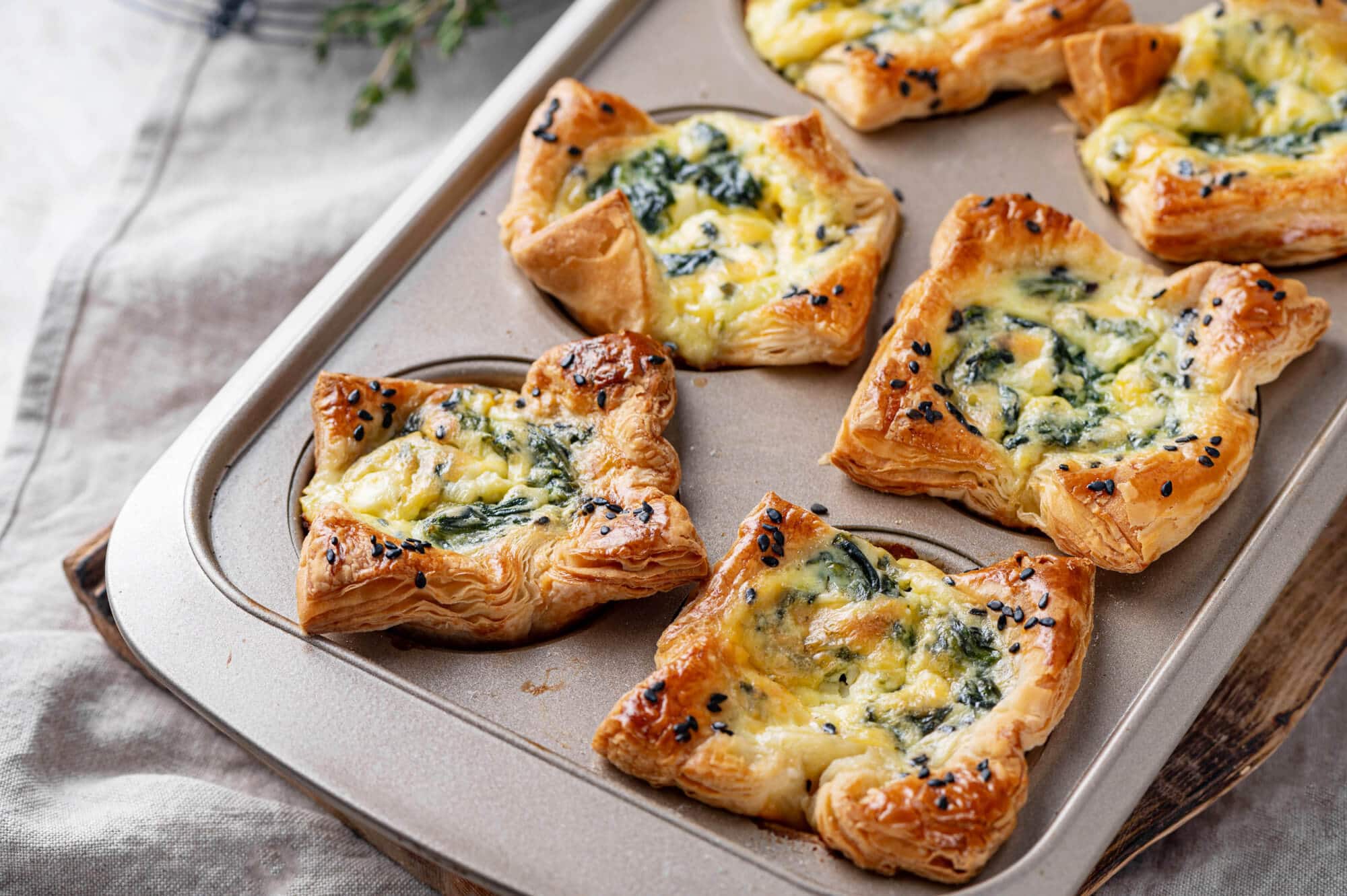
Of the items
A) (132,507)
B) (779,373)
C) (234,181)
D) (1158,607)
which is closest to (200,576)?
(132,507)

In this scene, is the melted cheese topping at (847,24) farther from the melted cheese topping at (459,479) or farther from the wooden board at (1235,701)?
the wooden board at (1235,701)

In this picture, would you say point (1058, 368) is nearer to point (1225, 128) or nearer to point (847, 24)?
point (1225, 128)

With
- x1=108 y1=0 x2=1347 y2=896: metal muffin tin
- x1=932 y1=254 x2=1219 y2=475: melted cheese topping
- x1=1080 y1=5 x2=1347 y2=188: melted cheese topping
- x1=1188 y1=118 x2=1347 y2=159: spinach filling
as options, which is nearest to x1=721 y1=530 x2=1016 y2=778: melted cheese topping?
x1=108 y1=0 x2=1347 y2=896: metal muffin tin

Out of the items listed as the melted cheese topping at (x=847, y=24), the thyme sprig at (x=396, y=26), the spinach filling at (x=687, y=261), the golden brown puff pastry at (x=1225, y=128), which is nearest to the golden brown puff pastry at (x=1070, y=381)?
the golden brown puff pastry at (x=1225, y=128)

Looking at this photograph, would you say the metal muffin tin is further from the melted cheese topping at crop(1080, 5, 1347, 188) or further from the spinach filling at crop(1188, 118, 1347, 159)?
the spinach filling at crop(1188, 118, 1347, 159)

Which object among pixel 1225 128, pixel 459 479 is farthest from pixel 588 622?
pixel 1225 128
